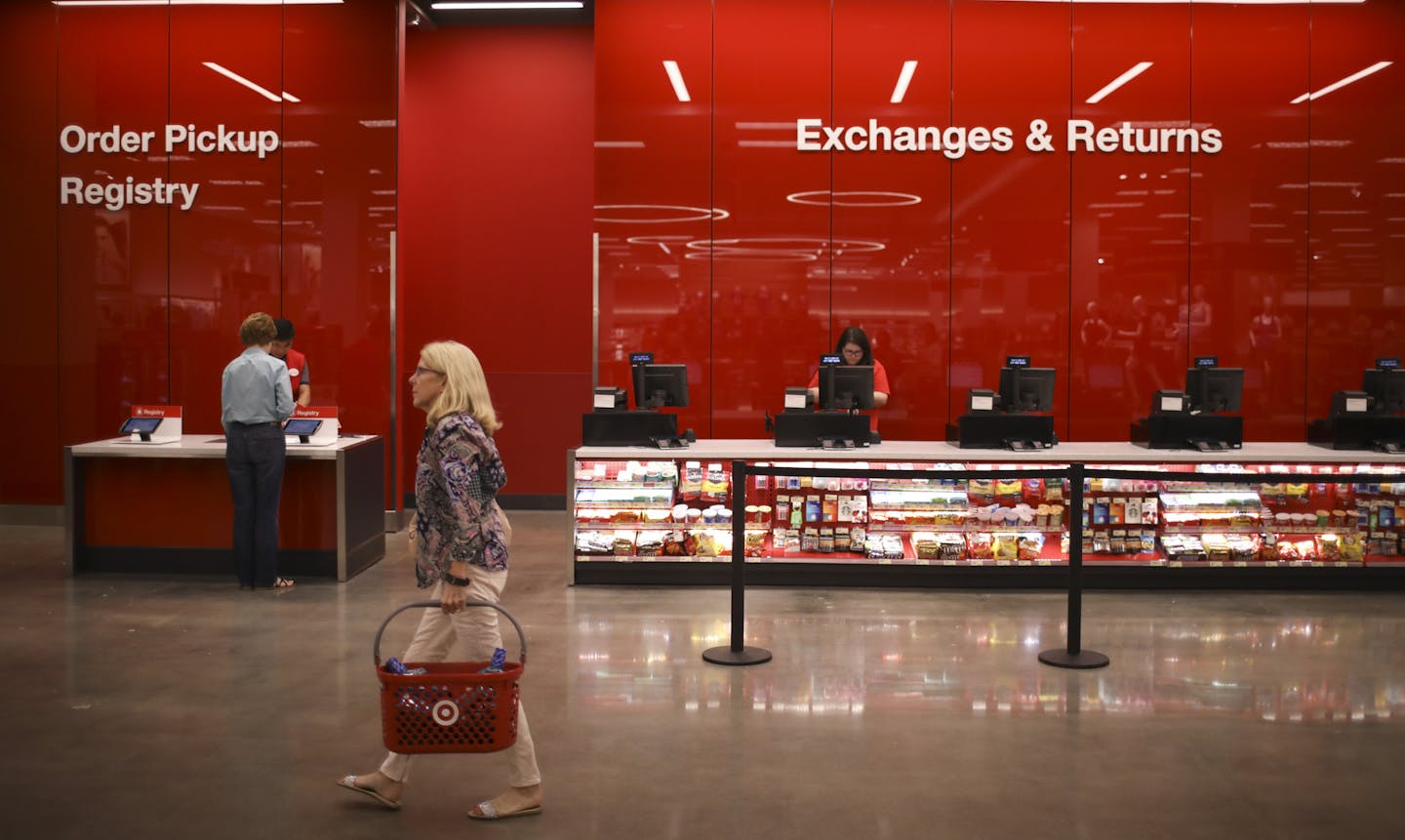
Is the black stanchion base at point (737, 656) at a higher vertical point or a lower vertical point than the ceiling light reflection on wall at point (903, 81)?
lower

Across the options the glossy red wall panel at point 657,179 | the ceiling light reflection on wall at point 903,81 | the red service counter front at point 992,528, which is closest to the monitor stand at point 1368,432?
the red service counter front at point 992,528

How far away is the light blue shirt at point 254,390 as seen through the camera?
744cm

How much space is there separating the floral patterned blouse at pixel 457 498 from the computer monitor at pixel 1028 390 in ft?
16.3

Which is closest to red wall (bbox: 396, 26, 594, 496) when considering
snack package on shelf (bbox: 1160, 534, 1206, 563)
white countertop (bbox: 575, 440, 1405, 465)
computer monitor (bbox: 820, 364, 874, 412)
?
white countertop (bbox: 575, 440, 1405, 465)

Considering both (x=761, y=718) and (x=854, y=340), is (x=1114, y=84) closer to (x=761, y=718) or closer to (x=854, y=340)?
(x=854, y=340)

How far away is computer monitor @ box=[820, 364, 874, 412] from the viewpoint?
797 cm

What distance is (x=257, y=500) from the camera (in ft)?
25.0

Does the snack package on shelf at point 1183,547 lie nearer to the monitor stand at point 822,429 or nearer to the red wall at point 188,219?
the monitor stand at point 822,429

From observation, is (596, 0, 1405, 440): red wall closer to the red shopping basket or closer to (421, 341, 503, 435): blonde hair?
(421, 341, 503, 435): blonde hair

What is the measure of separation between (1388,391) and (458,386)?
7.03m

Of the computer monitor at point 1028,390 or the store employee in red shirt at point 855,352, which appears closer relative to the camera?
the computer monitor at point 1028,390

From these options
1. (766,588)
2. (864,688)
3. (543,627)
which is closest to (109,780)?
(543,627)

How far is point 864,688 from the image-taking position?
17.8ft

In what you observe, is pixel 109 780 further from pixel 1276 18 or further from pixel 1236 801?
pixel 1276 18
